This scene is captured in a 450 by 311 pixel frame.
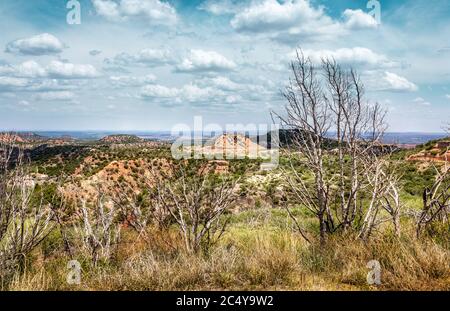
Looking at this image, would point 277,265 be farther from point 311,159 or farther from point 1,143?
point 1,143

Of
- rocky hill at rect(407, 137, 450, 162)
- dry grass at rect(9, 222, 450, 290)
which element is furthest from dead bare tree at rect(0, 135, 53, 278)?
rocky hill at rect(407, 137, 450, 162)

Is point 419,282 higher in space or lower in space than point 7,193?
lower

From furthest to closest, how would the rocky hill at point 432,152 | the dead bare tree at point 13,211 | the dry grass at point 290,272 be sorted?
the rocky hill at point 432,152, the dead bare tree at point 13,211, the dry grass at point 290,272

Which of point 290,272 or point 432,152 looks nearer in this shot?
point 290,272

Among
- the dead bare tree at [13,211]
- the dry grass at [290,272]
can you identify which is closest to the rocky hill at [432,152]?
the dry grass at [290,272]

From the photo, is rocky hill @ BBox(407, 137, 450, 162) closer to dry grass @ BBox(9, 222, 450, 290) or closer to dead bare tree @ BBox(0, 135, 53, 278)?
dry grass @ BBox(9, 222, 450, 290)

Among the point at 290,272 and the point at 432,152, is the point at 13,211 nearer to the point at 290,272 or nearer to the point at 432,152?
the point at 290,272

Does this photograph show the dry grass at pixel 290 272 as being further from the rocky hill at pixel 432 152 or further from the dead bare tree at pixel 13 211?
the rocky hill at pixel 432 152

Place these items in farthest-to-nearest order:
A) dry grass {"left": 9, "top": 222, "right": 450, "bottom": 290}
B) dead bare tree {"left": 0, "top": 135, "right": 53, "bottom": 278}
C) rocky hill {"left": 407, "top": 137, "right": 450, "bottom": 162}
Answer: rocky hill {"left": 407, "top": 137, "right": 450, "bottom": 162}, dead bare tree {"left": 0, "top": 135, "right": 53, "bottom": 278}, dry grass {"left": 9, "top": 222, "right": 450, "bottom": 290}

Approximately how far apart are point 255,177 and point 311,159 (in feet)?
86.1

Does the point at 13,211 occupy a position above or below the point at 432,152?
above

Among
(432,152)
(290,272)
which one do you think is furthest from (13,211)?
(432,152)
